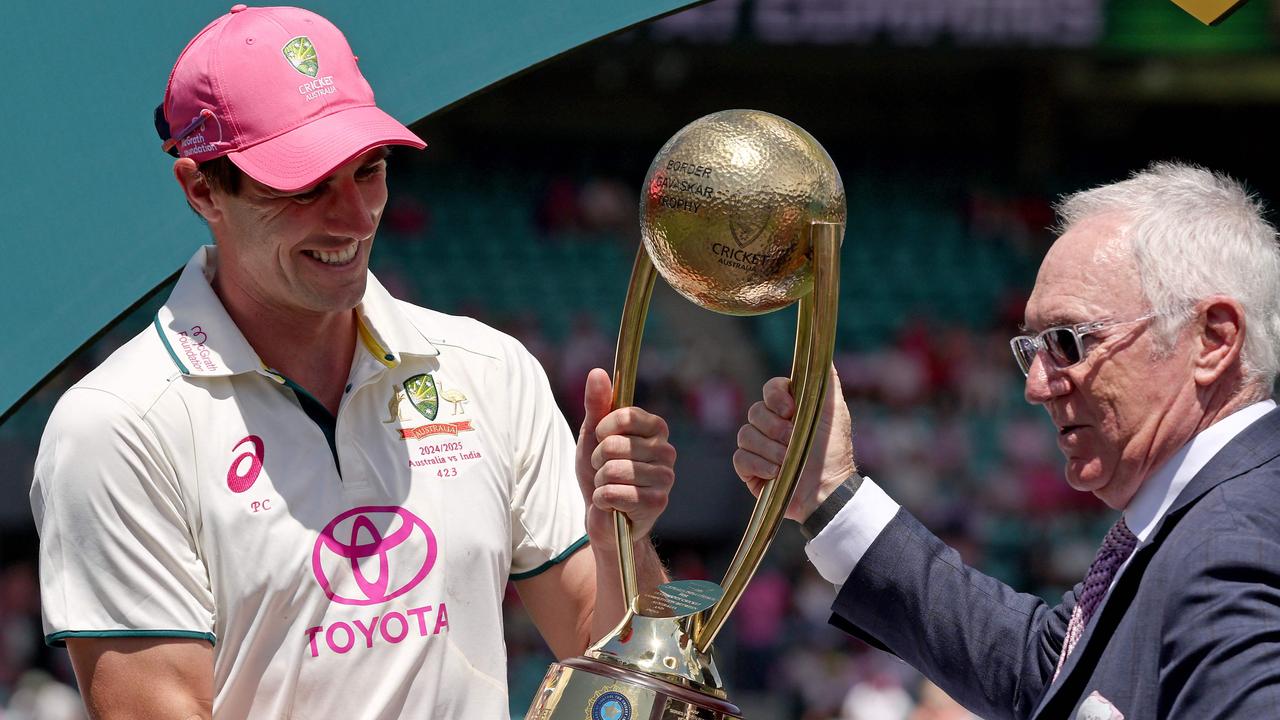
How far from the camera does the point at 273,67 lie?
1.74m

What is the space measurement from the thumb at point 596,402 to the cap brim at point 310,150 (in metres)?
0.38

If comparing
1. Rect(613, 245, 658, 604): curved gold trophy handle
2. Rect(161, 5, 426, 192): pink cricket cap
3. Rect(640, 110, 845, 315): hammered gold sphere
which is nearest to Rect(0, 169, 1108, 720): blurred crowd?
Rect(613, 245, 658, 604): curved gold trophy handle

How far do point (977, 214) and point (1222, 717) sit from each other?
11.0 meters

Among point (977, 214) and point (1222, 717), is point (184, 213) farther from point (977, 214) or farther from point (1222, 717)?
point (977, 214)

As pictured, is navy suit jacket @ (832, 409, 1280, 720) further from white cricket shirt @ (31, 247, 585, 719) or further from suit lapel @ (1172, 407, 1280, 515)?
white cricket shirt @ (31, 247, 585, 719)

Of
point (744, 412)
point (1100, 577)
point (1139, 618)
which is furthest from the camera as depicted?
point (744, 412)

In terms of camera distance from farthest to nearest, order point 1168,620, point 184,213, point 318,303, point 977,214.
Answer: point 977,214
point 184,213
point 318,303
point 1168,620

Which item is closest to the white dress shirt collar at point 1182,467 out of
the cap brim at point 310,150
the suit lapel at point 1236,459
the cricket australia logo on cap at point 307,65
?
the suit lapel at point 1236,459

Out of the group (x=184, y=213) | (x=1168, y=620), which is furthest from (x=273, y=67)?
(x=1168, y=620)

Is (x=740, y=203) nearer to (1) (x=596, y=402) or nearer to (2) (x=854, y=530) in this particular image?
(1) (x=596, y=402)

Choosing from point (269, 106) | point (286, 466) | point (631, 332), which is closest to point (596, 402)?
point (631, 332)

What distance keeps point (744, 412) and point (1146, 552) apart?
8.68 meters

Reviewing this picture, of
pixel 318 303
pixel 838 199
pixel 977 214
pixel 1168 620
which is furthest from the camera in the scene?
pixel 977 214

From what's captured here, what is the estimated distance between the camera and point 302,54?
176 centimetres
